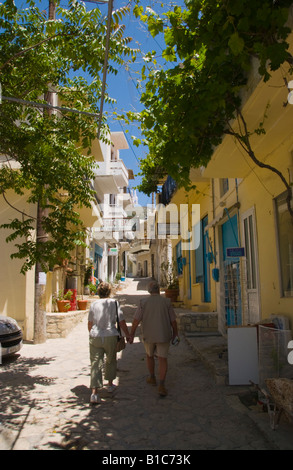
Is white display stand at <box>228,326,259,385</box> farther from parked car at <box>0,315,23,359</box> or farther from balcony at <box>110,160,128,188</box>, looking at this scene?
balcony at <box>110,160,128,188</box>

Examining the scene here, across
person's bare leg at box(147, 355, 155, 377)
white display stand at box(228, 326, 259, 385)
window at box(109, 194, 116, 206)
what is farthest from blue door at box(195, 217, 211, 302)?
window at box(109, 194, 116, 206)

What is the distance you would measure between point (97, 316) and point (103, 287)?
446 mm

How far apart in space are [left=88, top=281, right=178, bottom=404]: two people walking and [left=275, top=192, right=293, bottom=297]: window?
73.7 inches

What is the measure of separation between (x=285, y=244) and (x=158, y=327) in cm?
239

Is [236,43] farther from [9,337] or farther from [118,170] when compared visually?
[118,170]

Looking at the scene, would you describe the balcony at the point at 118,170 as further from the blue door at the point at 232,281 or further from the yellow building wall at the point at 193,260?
the blue door at the point at 232,281

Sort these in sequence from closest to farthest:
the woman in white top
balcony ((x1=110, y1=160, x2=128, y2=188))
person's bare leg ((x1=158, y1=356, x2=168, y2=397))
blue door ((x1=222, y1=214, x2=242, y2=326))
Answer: the woman in white top
person's bare leg ((x1=158, y1=356, x2=168, y2=397))
blue door ((x1=222, y1=214, x2=242, y2=326))
balcony ((x1=110, y1=160, x2=128, y2=188))

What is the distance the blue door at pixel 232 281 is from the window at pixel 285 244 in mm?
2214

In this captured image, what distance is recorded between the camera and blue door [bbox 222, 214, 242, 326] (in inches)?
354

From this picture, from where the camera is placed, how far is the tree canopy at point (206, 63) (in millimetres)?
3746

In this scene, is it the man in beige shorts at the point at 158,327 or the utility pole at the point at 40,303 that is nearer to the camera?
the man in beige shorts at the point at 158,327

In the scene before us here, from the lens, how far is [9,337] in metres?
7.84

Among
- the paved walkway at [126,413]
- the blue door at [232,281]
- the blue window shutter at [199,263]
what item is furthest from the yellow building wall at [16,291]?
the blue window shutter at [199,263]

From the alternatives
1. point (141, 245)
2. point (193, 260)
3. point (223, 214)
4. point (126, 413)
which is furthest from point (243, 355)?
point (141, 245)
